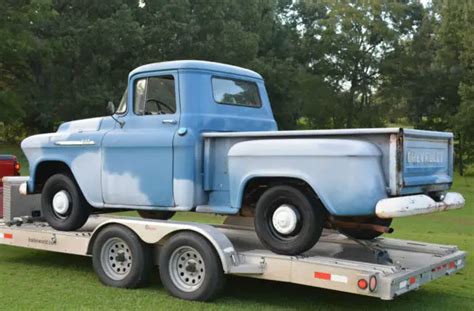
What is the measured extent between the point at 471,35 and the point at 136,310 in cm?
2668

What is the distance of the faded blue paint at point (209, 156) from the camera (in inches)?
226

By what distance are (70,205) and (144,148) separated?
1530mm

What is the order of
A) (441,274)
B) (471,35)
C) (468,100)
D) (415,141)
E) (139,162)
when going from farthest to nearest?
(468,100) → (471,35) → (139,162) → (441,274) → (415,141)

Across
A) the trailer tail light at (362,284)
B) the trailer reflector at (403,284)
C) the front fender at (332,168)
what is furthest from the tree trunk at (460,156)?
the trailer tail light at (362,284)

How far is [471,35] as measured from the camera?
29172 millimetres

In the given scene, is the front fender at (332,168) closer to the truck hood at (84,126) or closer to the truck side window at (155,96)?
the truck side window at (155,96)

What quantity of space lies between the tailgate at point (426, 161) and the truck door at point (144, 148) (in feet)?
8.17

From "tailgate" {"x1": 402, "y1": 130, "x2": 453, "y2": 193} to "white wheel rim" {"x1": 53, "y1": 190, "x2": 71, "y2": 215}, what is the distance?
4212 mm

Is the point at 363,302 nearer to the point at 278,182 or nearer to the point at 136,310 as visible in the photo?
the point at 278,182

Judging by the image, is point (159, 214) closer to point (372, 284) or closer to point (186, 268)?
point (186, 268)

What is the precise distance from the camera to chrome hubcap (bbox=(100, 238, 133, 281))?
276 inches

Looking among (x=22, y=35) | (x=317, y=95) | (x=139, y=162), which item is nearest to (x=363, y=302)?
(x=139, y=162)

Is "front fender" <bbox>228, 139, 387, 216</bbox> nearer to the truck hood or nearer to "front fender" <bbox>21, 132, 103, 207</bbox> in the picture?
"front fender" <bbox>21, 132, 103, 207</bbox>

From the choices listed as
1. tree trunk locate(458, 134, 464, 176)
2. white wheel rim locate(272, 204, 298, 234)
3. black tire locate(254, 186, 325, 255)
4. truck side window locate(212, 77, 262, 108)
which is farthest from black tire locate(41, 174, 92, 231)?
tree trunk locate(458, 134, 464, 176)
